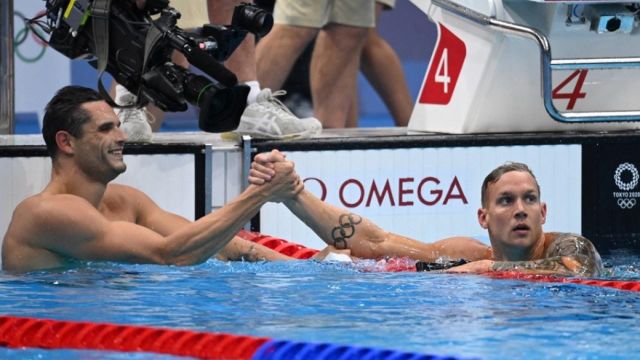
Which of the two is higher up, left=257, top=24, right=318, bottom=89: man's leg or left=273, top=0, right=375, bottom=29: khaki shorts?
left=273, top=0, right=375, bottom=29: khaki shorts

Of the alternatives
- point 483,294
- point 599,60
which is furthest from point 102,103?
point 599,60

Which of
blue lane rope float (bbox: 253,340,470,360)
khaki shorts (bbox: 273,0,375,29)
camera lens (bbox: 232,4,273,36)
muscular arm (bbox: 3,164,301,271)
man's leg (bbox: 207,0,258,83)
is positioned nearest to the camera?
blue lane rope float (bbox: 253,340,470,360)

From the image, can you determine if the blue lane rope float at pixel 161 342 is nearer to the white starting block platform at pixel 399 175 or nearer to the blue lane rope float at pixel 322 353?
the blue lane rope float at pixel 322 353

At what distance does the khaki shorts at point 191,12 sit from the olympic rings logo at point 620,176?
1.80 metres

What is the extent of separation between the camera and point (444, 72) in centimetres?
599

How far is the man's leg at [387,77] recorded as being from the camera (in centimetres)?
698

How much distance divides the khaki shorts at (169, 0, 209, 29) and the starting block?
36.3 inches

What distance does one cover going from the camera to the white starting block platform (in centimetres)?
552

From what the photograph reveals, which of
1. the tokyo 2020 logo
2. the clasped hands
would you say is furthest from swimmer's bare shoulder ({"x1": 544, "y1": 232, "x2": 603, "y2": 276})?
the tokyo 2020 logo

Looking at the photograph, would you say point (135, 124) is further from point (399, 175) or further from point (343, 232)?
point (399, 175)

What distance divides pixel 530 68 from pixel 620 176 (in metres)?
0.56

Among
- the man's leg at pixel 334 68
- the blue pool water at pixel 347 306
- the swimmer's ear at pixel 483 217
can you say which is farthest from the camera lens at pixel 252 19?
the man's leg at pixel 334 68

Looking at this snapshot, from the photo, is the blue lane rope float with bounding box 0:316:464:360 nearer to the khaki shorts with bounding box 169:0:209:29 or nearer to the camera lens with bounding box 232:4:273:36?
the camera lens with bounding box 232:4:273:36

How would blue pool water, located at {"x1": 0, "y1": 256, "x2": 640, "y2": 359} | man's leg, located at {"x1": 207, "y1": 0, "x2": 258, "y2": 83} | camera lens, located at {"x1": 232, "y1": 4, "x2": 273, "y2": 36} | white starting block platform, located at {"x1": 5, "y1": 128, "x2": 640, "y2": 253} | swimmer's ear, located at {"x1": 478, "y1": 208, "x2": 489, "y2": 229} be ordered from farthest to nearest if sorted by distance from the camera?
1. man's leg, located at {"x1": 207, "y1": 0, "x2": 258, "y2": 83}
2. white starting block platform, located at {"x1": 5, "y1": 128, "x2": 640, "y2": 253}
3. camera lens, located at {"x1": 232, "y1": 4, "x2": 273, "y2": 36}
4. swimmer's ear, located at {"x1": 478, "y1": 208, "x2": 489, "y2": 229}
5. blue pool water, located at {"x1": 0, "y1": 256, "x2": 640, "y2": 359}
